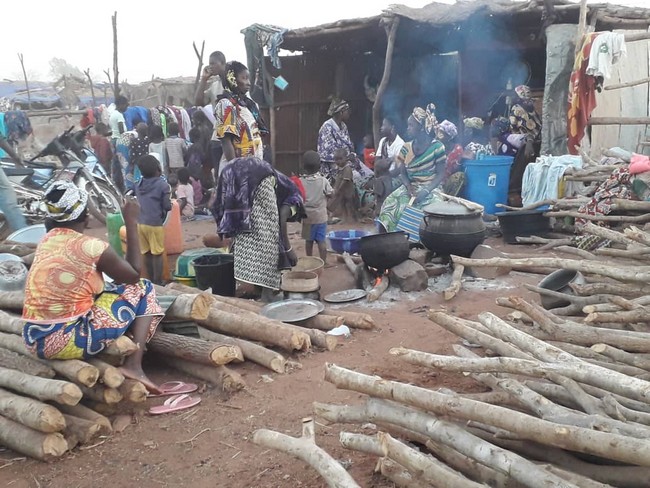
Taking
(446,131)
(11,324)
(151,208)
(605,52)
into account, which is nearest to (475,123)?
(446,131)

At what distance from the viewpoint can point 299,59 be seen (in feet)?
40.4

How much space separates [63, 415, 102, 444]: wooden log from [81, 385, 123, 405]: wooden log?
180 mm

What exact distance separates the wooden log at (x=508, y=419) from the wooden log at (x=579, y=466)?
0.22 m

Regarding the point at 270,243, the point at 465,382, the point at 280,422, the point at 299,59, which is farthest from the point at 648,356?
the point at 299,59

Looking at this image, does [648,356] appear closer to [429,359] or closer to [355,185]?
[429,359]

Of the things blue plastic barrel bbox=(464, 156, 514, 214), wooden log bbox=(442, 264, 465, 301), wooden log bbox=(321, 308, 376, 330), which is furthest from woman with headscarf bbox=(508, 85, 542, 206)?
wooden log bbox=(321, 308, 376, 330)

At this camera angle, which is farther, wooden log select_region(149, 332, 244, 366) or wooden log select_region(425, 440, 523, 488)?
wooden log select_region(149, 332, 244, 366)

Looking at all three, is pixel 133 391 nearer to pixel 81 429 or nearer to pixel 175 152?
pixel 81 429

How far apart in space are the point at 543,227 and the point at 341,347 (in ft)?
14.4

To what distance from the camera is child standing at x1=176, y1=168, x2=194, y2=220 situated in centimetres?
1073

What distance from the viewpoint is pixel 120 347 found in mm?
3484

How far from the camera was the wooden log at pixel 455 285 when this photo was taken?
5480 mm

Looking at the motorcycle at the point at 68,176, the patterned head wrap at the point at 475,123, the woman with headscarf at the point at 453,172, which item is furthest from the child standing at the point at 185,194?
the patterned head wrap at the point at 475,123

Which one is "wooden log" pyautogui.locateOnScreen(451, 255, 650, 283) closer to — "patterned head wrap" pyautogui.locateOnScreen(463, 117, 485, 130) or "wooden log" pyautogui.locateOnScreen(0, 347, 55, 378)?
"wooden log" pyautogui.locateOnScreen(0, 347, 55, 378)
